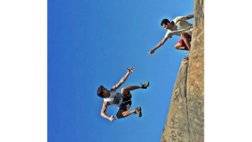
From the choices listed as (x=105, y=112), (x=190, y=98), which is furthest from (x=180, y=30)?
(x=105, y=112)

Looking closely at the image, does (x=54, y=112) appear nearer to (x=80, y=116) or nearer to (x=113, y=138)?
(x=80, y=116)

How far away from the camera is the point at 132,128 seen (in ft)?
7.85

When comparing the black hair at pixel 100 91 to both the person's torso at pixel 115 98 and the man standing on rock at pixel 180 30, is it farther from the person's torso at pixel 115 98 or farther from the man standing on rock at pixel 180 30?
the man standing on rock at pixel 180 30

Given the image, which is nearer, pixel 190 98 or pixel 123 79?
pixel 190 98

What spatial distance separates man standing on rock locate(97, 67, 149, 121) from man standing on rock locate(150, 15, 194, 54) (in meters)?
0.23

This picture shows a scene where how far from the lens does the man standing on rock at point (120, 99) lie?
2387mm

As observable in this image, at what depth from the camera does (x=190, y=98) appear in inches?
88.4

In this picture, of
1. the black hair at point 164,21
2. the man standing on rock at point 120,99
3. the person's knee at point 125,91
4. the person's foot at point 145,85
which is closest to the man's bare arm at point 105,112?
the man standing on rock at point 120,99

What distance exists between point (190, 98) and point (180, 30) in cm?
29

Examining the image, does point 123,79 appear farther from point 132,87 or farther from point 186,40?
point 186,40

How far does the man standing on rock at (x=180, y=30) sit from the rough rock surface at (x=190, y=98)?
0.03m

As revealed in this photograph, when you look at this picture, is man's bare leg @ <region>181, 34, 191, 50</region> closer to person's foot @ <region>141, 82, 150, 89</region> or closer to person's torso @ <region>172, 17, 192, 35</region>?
person's torso @ <region>172, 17, 192, 35</region>
